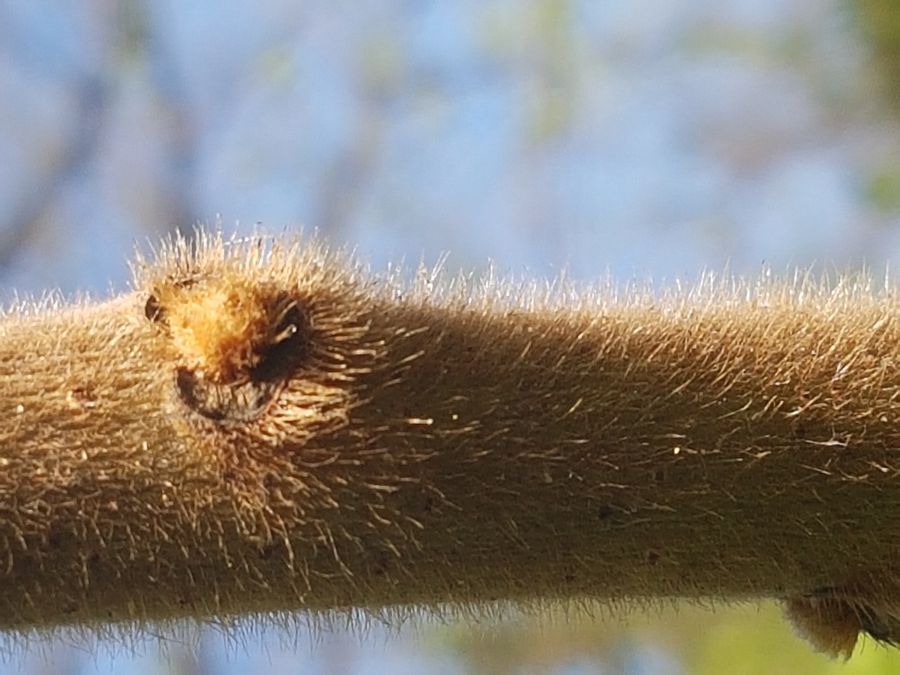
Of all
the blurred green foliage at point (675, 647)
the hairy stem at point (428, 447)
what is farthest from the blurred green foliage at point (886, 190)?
the hairy stem at point (428, 447)

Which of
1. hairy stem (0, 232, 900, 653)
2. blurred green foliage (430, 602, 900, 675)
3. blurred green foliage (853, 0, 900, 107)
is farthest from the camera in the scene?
blurred green foliage (853, 0, 900, 107)

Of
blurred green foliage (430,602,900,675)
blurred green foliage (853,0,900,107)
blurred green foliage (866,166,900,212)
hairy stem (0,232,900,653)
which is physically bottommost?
hairy stem (0,232,900,653)

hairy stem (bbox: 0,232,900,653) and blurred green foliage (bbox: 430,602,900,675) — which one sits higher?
blurred green foliage (bbox: 430,602,900,675)

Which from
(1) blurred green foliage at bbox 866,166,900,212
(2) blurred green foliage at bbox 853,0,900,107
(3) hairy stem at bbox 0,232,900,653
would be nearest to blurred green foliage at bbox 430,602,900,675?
(3) hairy stem at bbox 0,232,900,653

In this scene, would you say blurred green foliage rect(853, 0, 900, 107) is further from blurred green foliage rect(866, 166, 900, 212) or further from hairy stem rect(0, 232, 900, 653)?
hairy stem rect(0, 232, 900, 653)

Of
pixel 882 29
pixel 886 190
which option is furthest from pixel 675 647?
pixel 882 29

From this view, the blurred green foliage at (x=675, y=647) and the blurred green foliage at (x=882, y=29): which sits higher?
the blurred green foliage at (x=882, y=29)

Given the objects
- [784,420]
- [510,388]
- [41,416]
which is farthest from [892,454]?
[41,416]

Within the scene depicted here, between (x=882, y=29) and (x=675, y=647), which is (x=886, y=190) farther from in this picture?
(x=675, y=647)

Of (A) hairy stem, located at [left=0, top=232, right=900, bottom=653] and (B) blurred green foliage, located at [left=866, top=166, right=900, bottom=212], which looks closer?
(A) hairy stem, located at [left=0, top=232, right=900, bottom=653]

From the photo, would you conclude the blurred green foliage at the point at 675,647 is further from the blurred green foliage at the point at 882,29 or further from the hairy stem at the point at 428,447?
Result: the blurred green foliage at the point at 882,29
